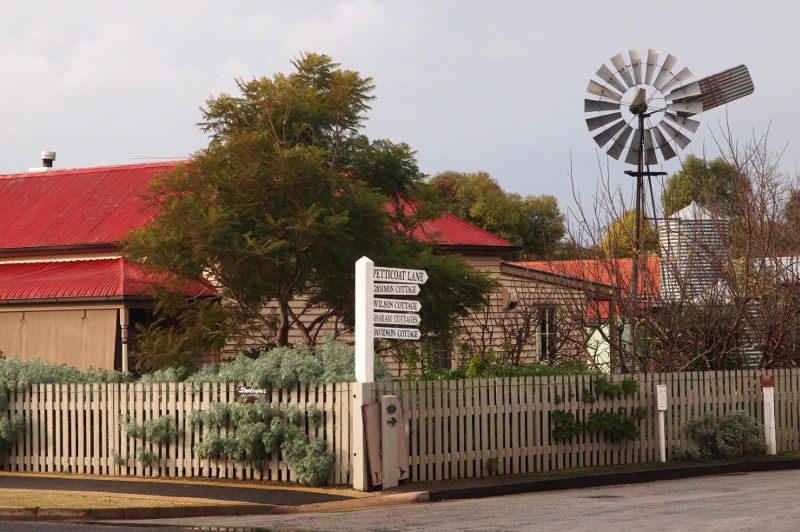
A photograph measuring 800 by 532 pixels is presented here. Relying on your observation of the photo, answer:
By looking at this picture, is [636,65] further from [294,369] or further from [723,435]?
[294,369]

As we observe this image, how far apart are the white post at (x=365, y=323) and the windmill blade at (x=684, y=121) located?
13772mm

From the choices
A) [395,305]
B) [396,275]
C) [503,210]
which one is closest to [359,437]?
[395,305]

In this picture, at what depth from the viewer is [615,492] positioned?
52.1 ft

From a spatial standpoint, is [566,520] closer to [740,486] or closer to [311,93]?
[740,486]

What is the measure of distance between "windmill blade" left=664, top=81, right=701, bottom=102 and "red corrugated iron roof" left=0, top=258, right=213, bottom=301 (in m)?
11.3

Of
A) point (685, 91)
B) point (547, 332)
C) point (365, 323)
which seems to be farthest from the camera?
point (547, 332)

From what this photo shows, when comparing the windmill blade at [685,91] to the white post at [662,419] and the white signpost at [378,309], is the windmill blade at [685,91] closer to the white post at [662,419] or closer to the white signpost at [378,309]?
the white post at [662,419]

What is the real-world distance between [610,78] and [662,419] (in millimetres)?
11439

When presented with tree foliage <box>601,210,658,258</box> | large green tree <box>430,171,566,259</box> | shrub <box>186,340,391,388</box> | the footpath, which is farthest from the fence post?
large green tree <box>430,171,566,259</box>

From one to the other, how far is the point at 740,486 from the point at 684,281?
6659 millimetres

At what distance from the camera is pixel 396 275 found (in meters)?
16.7

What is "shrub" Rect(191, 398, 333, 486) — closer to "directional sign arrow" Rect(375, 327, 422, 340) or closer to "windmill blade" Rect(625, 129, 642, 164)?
"directional sign arrow" Rect(375, 327, 422, 340)

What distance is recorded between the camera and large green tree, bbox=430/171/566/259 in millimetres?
59406

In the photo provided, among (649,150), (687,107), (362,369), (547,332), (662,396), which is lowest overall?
(662,396)
